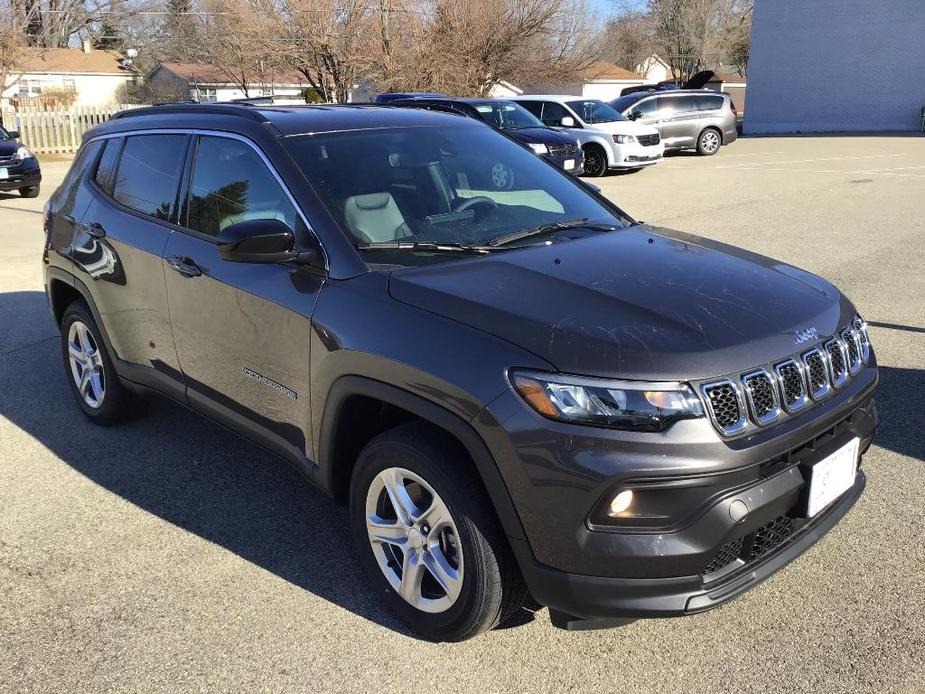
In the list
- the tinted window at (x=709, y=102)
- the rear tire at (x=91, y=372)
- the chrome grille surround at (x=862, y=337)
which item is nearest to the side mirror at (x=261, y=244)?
the rear tire at (x=91, y=372)

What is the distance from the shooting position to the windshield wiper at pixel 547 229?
3.52m

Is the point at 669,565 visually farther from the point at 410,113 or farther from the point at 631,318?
the point at 410,113

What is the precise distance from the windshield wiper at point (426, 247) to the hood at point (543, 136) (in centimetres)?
1307

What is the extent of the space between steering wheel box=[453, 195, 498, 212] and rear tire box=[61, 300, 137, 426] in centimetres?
219

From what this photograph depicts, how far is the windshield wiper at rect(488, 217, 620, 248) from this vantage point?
3.52m

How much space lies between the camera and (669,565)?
2479 millimetres

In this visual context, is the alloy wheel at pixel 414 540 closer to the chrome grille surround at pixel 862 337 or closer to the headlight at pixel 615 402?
the headlight at pixel 615 402

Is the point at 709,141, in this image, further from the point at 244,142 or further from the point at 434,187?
the point at 244,142

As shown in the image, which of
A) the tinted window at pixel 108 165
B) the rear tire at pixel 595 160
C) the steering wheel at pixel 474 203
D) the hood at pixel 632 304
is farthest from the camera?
the rear tire at pixel 595 160

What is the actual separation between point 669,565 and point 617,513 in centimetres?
21

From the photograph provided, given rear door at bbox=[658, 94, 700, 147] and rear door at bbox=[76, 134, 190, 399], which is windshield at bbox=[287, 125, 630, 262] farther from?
rear door at bbox=[658, 94, 700, 147]

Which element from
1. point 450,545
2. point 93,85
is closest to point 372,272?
point 450,545

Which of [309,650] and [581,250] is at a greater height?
[581,250]

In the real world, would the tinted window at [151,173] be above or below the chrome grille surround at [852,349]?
above
